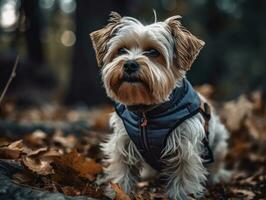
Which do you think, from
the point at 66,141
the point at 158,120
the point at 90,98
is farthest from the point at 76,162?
the point at 90,98

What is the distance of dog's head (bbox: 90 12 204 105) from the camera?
484 centimetres

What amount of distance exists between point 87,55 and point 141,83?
11083 mm

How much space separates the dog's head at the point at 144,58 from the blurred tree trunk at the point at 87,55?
10057 mm

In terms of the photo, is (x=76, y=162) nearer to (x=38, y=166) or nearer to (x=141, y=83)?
(x=38, y=166)

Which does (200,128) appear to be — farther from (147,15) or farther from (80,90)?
(147,15)

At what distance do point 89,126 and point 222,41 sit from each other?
1058cm

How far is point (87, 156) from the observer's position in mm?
6512

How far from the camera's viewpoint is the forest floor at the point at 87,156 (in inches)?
177

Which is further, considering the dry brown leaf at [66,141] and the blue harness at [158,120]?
the dry brown leaf at [66,141]

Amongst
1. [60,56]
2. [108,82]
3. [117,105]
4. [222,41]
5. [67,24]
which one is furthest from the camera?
[60,56]

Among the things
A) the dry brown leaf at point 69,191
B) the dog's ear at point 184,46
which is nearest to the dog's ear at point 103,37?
the dog's ear at point 184,46

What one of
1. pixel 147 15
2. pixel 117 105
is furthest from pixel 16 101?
pixel 117 105

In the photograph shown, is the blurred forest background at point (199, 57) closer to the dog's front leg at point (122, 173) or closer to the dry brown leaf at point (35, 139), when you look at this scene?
the dry brown leaf at point (35, 139)

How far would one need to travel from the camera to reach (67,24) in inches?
1561
